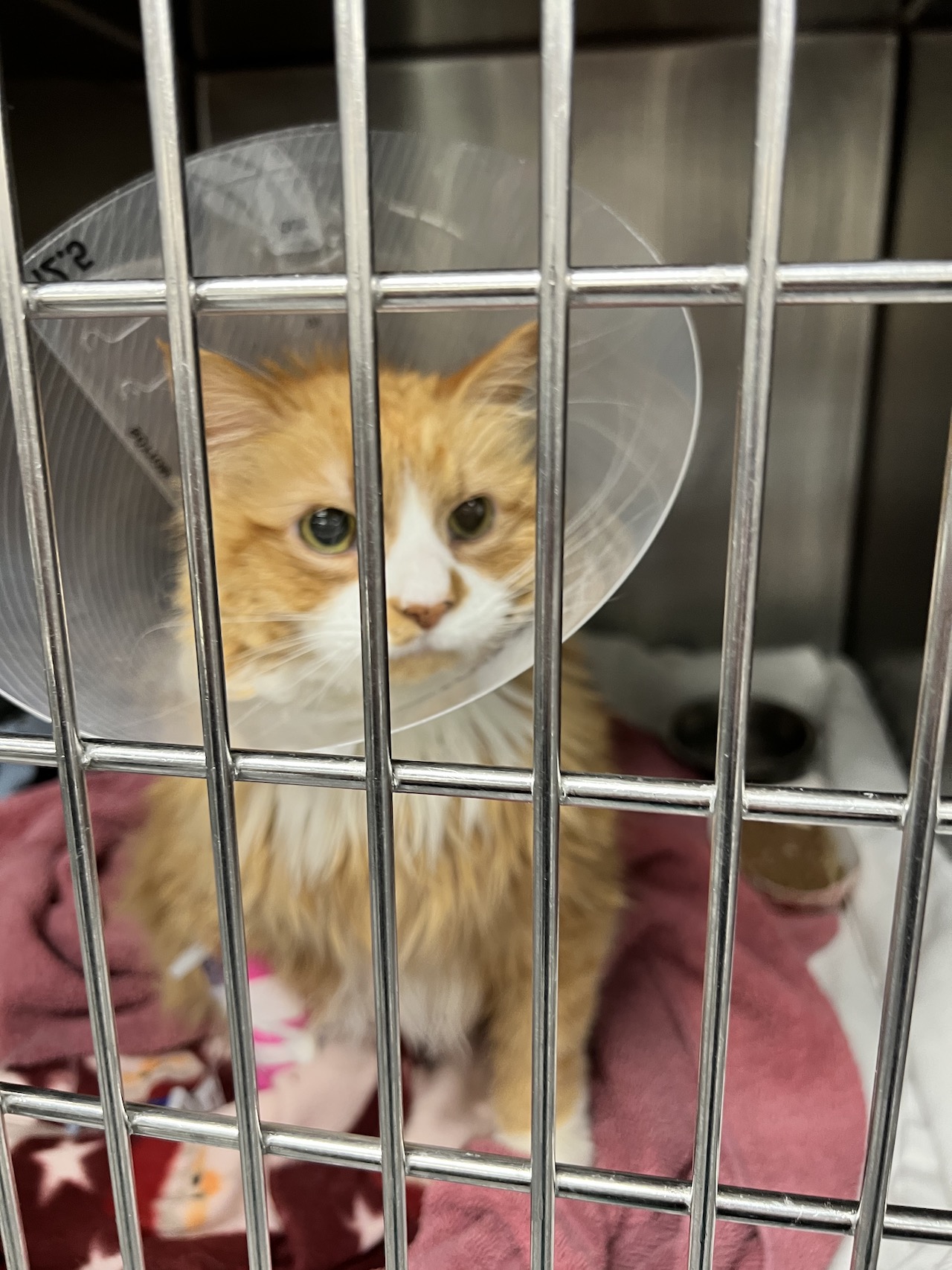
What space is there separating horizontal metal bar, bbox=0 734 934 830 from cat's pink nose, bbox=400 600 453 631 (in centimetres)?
26

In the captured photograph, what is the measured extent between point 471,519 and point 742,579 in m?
0.43

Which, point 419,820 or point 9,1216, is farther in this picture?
point 419,820

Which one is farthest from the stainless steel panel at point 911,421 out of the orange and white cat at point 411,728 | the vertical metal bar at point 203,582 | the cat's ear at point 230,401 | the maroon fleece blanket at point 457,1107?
the vertical metal bar at point 203,582

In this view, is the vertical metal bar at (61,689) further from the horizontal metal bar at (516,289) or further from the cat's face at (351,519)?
the cat's face at (351,519)

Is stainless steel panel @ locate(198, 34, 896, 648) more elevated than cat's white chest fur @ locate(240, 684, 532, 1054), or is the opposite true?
stainless steel panel @ locate(198, 34, 896, 648)

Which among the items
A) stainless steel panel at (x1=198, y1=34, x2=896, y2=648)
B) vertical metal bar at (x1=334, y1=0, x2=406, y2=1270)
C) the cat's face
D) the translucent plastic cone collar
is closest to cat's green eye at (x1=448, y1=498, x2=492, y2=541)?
the cat's face

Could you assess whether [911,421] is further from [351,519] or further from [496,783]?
[496,783]

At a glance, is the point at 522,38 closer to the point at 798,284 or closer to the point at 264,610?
the point at 264,610

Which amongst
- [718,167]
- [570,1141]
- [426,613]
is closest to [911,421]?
[718,167]

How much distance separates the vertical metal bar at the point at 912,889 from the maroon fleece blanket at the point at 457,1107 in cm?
26

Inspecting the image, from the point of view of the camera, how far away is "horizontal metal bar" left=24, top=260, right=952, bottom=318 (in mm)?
350

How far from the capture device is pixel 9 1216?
0.55 meters

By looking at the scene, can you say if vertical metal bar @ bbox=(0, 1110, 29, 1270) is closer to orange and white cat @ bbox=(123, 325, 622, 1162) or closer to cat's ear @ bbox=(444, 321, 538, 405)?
orange and white cat @ bbox=(123, 325, 622, 1162)

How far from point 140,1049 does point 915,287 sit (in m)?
0.88
